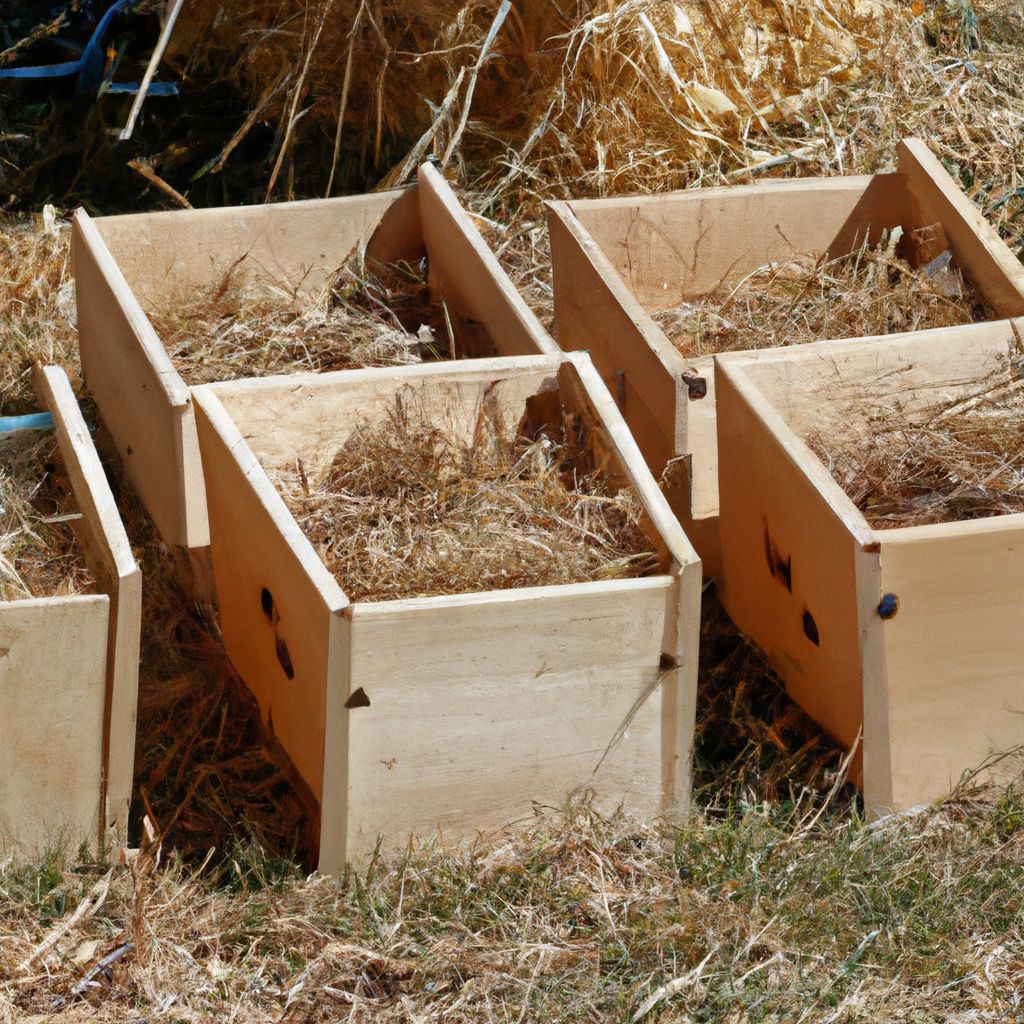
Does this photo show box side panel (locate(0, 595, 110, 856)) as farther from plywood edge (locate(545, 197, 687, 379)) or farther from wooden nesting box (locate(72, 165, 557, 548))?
plywood edge (locate(545, 197, 687, 379))

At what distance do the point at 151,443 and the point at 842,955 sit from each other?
1532 mm

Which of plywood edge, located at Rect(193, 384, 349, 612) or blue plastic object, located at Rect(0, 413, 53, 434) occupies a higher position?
plywood edge, located at Rect(193, 384, 349, 612)

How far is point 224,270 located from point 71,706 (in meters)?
1.61

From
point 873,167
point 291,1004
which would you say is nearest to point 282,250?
point 873,167

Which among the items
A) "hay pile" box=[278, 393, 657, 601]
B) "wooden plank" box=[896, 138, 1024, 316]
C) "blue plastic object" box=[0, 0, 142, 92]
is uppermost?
"blue plastic object" box=[0, 0, 142, 92]

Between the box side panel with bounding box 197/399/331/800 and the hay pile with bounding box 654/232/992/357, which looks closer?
the box side panel with bounding box 197/399/331/800

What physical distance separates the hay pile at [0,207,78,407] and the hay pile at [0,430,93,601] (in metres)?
0.84

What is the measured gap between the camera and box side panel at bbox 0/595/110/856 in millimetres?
2205

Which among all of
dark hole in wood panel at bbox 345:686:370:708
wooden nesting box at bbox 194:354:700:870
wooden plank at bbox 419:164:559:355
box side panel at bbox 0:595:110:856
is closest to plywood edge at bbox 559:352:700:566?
wooden nesting box at bbox 194:354:700:870

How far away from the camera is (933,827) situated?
2.46m

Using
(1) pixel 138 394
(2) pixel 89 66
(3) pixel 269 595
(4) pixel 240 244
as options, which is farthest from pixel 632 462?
(2) pixel 89 66

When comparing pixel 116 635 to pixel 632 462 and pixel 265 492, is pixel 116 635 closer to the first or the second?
pixel 265 492

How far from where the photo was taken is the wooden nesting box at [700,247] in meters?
3.12

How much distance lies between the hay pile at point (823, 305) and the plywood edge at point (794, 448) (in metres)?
0.68
